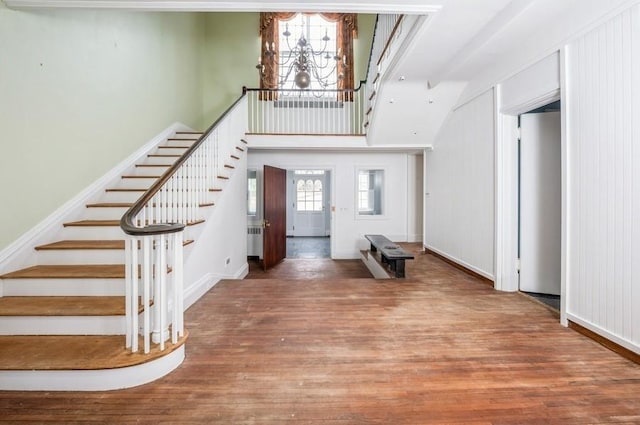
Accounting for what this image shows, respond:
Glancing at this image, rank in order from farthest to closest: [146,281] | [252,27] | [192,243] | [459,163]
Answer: [252,27]
[459,163]
[192,243]
[146,281]

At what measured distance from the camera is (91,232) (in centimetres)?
292

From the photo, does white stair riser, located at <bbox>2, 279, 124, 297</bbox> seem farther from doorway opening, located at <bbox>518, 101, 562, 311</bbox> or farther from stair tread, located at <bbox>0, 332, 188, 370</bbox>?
doorway opening, located at <bbox>518, 101, 562, 311</bbox>

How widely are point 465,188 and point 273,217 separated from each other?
3.44 m

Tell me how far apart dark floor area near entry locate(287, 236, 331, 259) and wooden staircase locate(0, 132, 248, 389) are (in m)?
4.22

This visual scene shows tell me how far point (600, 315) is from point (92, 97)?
536cm

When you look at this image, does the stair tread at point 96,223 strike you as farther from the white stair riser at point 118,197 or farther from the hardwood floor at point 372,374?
the hardwood floor at point 372,374

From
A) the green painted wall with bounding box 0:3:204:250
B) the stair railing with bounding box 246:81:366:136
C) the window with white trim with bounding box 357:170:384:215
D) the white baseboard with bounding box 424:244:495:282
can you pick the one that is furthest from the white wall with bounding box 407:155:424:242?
the green painted wall with bounding box 0:3:204:250

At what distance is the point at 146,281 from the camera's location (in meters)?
1.88

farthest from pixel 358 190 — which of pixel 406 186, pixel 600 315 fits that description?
pixel 600 315

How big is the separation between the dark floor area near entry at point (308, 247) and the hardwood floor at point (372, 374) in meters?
4.09

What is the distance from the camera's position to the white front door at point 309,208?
401 inches

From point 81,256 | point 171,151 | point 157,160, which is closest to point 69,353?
point 81,256

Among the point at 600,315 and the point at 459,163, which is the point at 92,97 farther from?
the point at 600,315

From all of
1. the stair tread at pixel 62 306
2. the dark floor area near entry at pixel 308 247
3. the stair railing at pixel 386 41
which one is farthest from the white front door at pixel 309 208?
the stair tread at pixel 62 306
